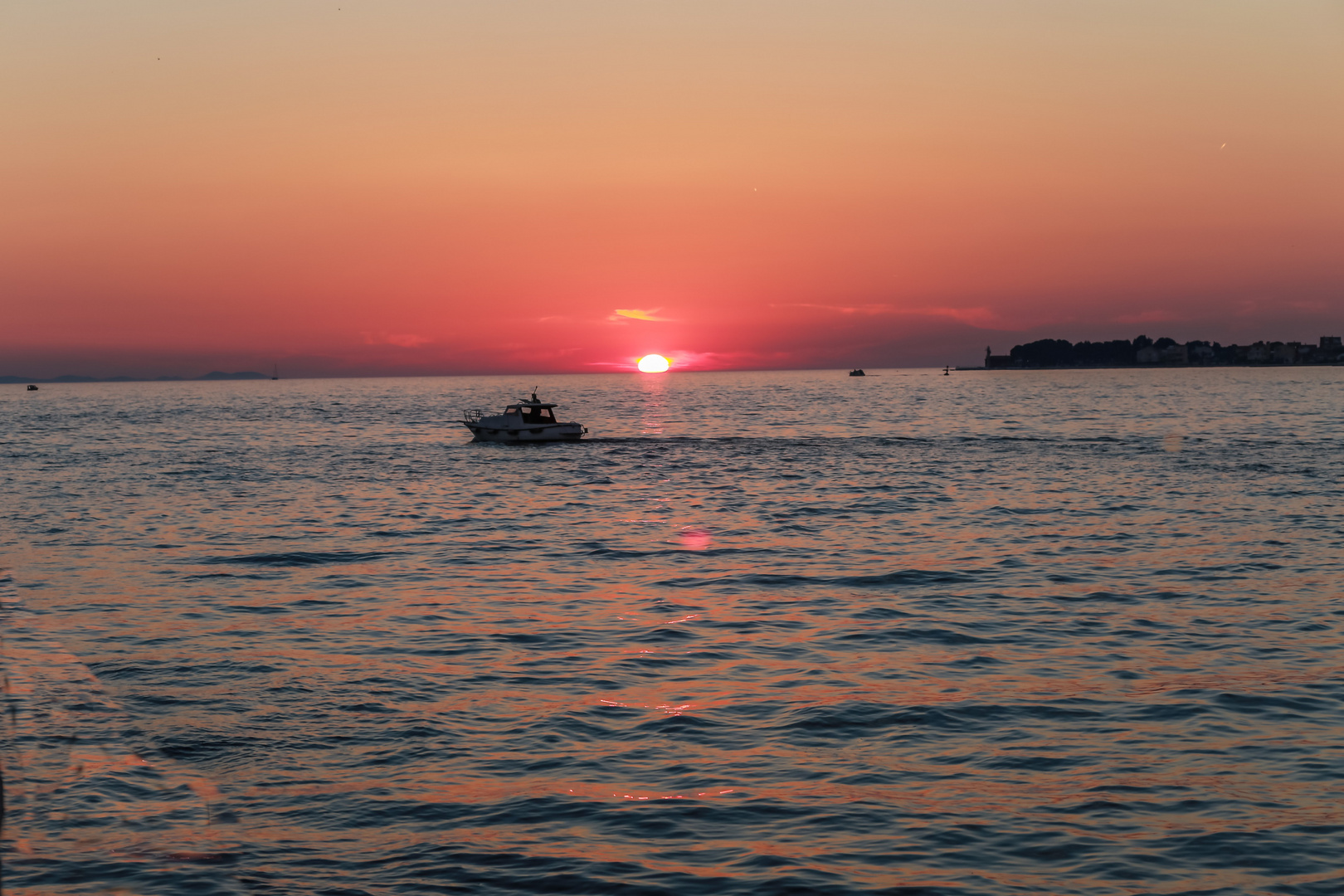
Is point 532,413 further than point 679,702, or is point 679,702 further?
point 532,413

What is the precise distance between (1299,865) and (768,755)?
6111mm

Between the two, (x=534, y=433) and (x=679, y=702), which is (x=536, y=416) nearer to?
(x=534, y=433)

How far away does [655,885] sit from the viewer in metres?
11.1

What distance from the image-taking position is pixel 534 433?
86125 mm

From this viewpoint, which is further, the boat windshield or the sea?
the boat windshield

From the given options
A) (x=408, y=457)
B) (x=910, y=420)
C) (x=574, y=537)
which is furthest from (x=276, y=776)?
(x=910, y=420)

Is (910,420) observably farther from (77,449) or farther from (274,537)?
(274,537)

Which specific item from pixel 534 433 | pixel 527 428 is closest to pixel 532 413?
pixel 527 428

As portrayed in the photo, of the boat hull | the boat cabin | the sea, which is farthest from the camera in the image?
the boat cabin

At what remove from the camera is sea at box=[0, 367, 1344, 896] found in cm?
1170

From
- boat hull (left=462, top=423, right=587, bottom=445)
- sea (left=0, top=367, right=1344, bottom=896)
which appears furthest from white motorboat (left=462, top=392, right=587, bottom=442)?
sea (left=0, top=367, right=1344, bottom=896)

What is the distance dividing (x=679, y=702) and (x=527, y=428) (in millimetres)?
70027

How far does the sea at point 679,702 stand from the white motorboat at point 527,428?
42.5m

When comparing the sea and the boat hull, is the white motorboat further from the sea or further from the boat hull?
the sea
